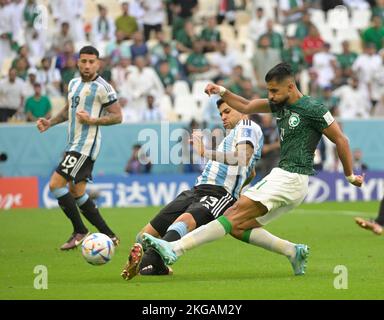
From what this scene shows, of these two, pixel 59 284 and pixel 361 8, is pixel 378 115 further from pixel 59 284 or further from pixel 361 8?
pixel 59 284

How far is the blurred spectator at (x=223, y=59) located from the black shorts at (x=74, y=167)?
13.1 m

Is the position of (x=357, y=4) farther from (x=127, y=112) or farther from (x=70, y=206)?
(x=70, y=206)

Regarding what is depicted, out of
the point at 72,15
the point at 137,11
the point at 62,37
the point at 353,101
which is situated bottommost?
the point at 353,101

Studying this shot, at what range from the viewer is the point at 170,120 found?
25.1 meters

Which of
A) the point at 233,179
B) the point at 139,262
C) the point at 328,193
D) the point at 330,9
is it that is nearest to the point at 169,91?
the point at 328,193

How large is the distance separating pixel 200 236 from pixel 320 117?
169 centimetres

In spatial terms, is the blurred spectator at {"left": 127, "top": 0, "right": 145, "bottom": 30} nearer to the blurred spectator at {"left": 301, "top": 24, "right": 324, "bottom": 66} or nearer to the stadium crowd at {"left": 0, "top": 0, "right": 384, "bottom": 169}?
the stadium crowd at {"left": 0, "top": 0, "right": 384, "bottom": 169}

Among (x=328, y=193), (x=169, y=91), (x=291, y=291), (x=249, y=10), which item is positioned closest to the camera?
(x=291, y=291)

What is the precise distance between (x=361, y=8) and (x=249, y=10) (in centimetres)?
324

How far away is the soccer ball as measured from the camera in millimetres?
10898

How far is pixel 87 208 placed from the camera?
568 inches

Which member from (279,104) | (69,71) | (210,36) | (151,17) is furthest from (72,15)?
(279,104)

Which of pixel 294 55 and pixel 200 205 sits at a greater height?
pixel 294 55

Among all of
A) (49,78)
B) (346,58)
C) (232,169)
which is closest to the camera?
(232,169)
